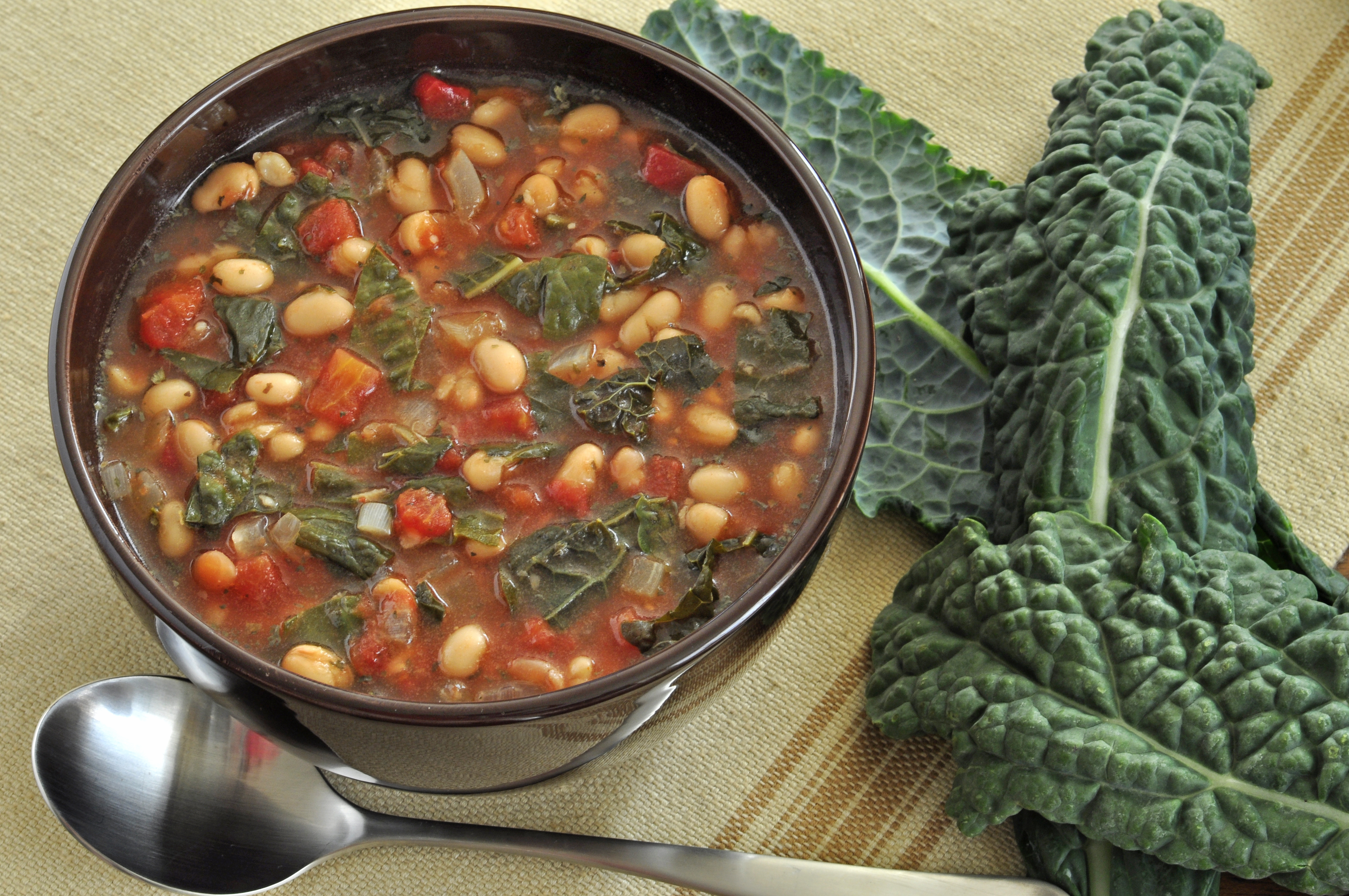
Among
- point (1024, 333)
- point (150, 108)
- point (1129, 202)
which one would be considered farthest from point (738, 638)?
point (150, 108)

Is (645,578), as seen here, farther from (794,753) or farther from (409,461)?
(794,753)

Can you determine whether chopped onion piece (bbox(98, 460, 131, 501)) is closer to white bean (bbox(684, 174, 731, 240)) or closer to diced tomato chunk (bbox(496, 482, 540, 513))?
diced tomato chunk (bbox(496, 482, 540, 513))

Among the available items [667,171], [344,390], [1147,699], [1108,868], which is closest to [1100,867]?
[1108,868]

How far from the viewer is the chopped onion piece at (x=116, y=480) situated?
2.47 metres

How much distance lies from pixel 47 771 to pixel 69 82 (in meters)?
2.06

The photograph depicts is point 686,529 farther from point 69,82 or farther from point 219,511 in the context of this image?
point 69,82

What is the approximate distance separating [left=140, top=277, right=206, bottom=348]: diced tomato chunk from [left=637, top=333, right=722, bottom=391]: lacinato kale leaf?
0.98 meters

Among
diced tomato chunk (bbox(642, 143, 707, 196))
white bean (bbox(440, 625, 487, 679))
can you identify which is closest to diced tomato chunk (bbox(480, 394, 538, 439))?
white bean (bbox(440, 625, 487, 679))

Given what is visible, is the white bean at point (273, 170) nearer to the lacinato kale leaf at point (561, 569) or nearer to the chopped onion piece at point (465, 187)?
the chopped onion piece at point (465, 187)

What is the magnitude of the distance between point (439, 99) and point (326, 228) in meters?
0.46

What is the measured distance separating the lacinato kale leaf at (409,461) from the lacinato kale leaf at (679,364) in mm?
492

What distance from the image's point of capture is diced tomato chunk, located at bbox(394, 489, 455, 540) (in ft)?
7.99

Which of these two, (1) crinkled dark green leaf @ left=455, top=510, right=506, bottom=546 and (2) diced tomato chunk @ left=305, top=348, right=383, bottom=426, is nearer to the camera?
(1) crinkled dark green leaf @ left=455, top=510, right=506, bottom=546

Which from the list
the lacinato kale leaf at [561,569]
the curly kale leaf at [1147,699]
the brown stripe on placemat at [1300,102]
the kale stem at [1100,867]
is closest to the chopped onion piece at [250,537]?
the lacinato kale leaf at [561,569]
